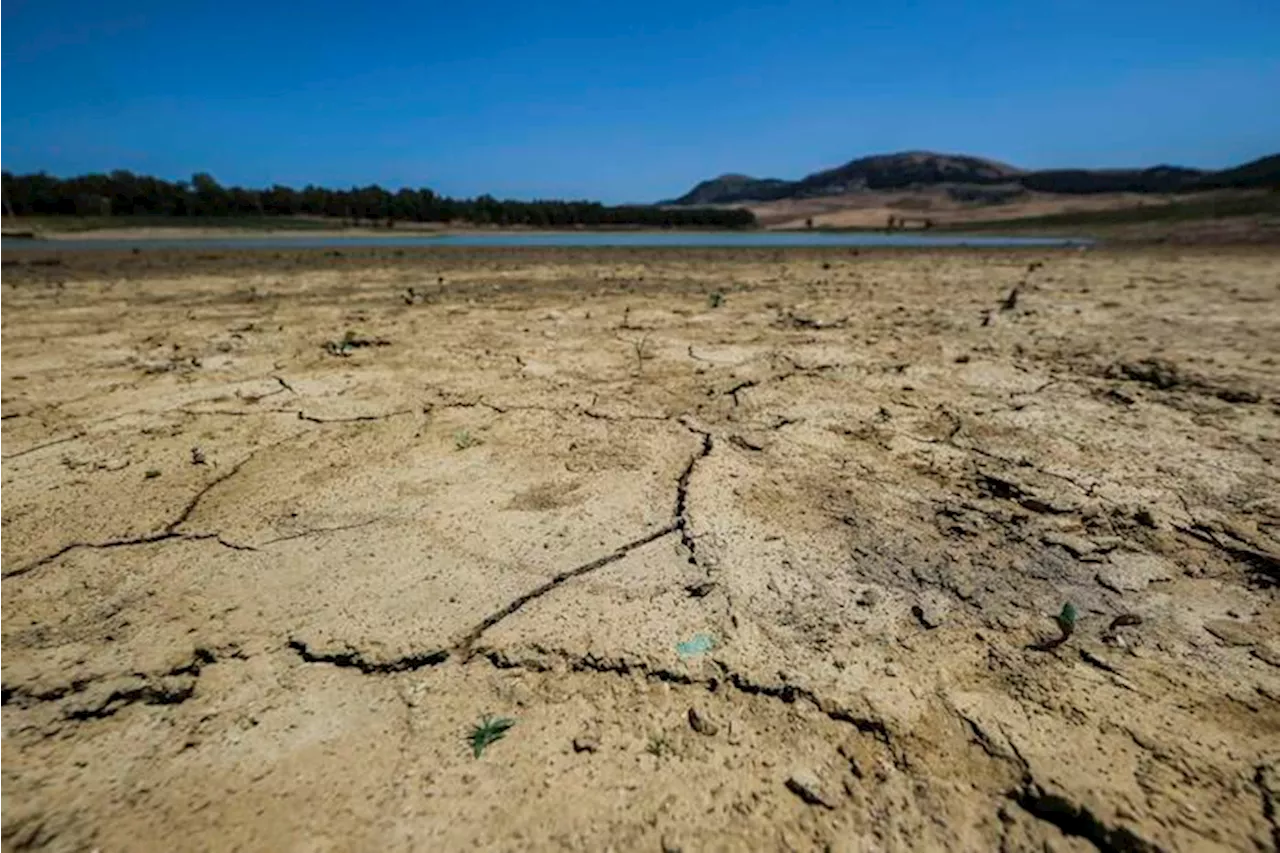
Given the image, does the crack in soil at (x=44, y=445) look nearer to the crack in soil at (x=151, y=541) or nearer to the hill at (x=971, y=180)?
the crack in soil at (x=151, y=541)

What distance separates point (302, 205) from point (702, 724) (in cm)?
4015

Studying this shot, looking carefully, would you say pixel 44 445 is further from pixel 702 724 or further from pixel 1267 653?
pixel 1267 653

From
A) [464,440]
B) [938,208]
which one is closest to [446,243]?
[464,440]

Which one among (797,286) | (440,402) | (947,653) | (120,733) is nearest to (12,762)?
(120,733)

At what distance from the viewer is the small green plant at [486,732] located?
50.1 inches

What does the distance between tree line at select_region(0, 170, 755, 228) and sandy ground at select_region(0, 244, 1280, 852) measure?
33.2 meters

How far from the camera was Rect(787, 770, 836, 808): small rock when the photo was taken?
1149 millimetres

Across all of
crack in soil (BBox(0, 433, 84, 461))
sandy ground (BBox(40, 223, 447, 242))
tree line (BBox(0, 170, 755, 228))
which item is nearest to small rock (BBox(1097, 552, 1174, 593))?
crack in soil (BBox(0, 433, 84, 461))

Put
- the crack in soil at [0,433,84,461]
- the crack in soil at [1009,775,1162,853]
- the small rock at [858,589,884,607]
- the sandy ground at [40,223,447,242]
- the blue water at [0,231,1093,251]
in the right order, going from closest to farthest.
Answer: the crack in soil at [1009,775,1162,853] < the small rock at [858,589,884,607] < the crack in soil at [0,433,84,461] < the blue water at [0,231,1093,251] < the sandy ground at [40,223,447,242]

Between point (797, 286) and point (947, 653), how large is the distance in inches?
285

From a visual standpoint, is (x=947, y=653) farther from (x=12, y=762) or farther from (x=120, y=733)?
(x=12, y=762)

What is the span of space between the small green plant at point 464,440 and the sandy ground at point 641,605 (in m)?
0.03

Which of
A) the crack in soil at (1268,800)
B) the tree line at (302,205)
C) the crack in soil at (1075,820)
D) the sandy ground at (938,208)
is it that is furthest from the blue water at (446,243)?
the crack in soil at (1268,800)

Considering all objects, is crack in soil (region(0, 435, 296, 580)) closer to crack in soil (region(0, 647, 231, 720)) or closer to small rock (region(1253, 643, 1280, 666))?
crack in soil (region(0, 647, 231, 720))
